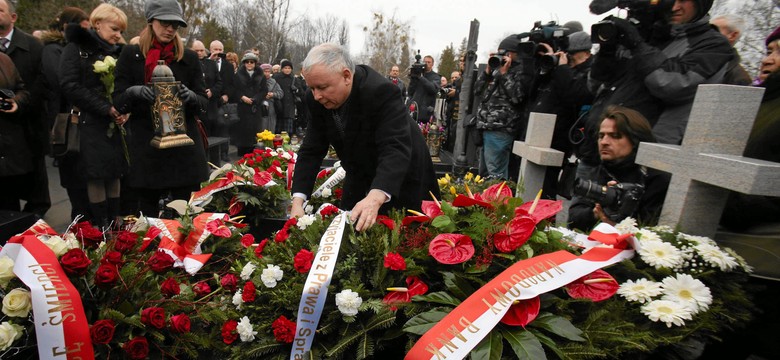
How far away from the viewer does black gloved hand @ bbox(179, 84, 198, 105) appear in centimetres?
299

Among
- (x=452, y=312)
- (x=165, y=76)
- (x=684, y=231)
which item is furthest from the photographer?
(x=165, y=76)

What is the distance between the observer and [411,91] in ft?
33.9

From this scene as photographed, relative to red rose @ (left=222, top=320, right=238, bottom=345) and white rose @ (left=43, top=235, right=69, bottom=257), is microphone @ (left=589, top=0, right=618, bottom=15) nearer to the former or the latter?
red rose @ (left=222, top=320, right=238, bottom=345)

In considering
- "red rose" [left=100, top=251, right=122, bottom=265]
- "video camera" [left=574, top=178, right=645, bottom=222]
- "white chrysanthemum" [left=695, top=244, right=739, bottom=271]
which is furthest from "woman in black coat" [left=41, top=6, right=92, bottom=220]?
"white chrysanthemum" [left=695, top=244, right=739, bottom=271]

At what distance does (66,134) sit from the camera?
3518 millimetres

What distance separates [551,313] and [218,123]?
27.7ft

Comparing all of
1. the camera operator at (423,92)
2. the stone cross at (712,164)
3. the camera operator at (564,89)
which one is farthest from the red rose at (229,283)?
the camera operator at (423,92)

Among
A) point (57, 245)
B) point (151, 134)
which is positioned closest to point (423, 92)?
point (151, 134)

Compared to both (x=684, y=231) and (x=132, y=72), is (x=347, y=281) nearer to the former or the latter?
(x=684, y=231)

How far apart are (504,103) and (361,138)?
2903mm

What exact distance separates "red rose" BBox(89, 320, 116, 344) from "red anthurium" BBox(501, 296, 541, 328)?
1.33 metres

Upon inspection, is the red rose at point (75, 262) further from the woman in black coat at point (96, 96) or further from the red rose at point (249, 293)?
the woman in black coat at point (96, 96)

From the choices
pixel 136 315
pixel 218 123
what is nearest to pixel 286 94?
pixel 218 123

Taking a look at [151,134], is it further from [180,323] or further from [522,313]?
[522,313]
